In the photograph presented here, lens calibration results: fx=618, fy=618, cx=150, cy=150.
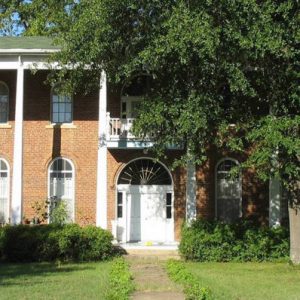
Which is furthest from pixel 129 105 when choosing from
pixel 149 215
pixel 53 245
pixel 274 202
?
pixel 53 245

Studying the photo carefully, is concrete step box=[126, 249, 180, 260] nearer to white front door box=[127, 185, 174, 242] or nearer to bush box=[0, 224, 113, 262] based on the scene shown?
bush box=[0, 224, 113, 262]

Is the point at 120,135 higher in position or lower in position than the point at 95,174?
higher

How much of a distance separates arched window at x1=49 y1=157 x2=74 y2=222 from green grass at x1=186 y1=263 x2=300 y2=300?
7304mm

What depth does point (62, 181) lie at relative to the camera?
24.2 meters

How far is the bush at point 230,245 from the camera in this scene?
1948 centimetres

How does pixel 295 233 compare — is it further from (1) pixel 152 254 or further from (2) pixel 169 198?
(2) pixel 169 198

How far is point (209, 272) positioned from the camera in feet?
53.4

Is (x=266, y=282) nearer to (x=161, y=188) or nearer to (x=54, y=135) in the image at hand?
(x=161, y=188)

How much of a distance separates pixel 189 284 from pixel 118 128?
37.3 feet

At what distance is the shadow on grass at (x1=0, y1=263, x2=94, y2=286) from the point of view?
563 inches

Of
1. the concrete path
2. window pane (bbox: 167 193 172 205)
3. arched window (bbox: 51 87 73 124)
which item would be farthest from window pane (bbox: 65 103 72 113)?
the concrete path

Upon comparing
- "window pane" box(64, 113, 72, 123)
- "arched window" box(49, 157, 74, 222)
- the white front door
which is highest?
"window pane" box(64, 113, 72, 123)

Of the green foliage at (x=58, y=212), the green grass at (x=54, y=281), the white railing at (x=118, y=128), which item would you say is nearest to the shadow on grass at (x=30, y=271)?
the green grass at (x=54, y=281)

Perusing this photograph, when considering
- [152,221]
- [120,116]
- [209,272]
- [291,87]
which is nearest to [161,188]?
[152,221]
